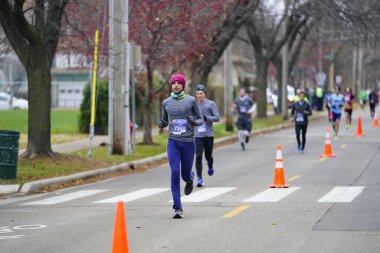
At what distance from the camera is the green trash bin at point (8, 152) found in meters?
18.2

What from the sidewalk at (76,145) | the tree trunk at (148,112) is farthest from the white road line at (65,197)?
the tree trunk at (148,112)

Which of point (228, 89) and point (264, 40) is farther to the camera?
point (264, 40)

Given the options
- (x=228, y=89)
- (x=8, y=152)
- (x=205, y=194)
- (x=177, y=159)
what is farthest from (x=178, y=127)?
(x=228, y=89)

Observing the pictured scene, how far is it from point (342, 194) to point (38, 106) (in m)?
8.43

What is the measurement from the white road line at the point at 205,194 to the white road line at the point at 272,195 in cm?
79

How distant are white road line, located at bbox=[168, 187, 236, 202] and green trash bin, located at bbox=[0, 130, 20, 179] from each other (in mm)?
3883

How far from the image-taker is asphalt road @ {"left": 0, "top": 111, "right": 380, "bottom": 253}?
1068 centimetres

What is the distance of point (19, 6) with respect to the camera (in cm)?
1953

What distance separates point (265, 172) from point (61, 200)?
657 centimetres

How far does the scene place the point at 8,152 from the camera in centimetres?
1816

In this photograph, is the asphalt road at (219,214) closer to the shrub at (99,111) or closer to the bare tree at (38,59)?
the bare tree at (38,59)

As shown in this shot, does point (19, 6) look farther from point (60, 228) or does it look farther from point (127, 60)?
point (60, 228)

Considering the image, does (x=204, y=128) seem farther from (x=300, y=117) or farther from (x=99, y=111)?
(x=99, y=111)

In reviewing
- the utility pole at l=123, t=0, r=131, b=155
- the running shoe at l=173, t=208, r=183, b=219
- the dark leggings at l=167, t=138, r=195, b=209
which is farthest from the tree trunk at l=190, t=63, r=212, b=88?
the running shoe at l=173, t=208, r=183, b=219
